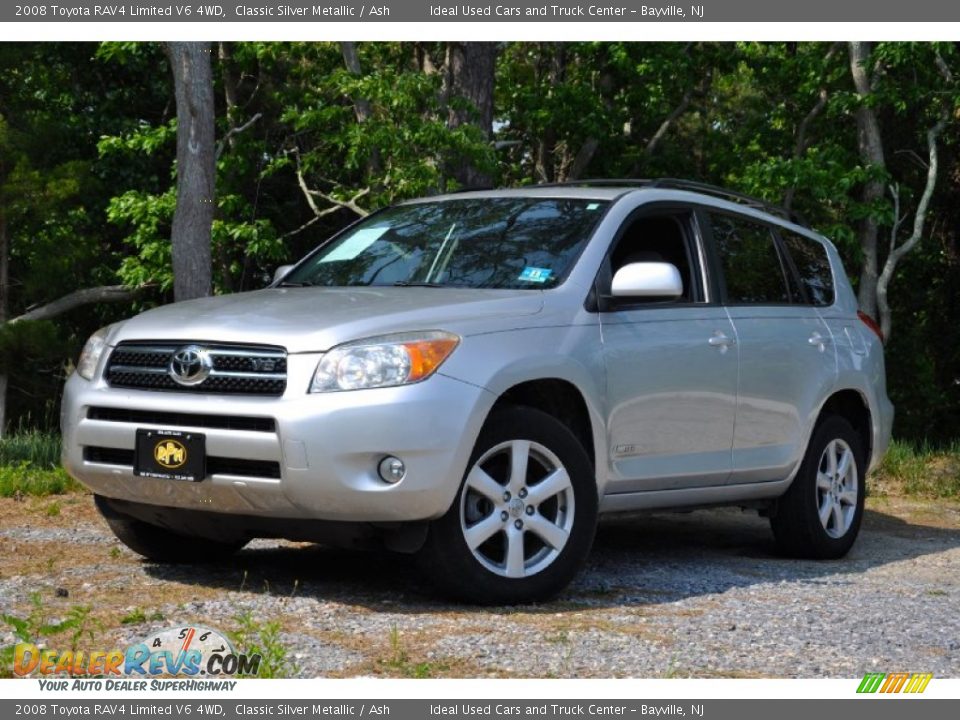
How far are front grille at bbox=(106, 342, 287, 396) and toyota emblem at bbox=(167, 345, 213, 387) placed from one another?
1cm

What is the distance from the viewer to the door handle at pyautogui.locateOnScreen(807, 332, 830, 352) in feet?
28.5

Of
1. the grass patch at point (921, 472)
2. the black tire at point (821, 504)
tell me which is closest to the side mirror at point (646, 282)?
the black tire at point (821, 504)

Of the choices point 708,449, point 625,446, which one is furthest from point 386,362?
point 708,449

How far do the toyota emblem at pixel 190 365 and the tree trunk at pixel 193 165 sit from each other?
31.8ft

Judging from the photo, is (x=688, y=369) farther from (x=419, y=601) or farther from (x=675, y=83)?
(x=675, y=83)

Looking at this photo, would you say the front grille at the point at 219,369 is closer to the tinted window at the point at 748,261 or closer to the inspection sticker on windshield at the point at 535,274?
the inspection sticker on windshield at the point at 535,274

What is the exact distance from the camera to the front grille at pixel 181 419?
6.30 m

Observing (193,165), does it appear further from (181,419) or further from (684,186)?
(181,419)

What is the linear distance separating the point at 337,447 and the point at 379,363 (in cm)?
38

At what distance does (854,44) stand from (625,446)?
15703 mm

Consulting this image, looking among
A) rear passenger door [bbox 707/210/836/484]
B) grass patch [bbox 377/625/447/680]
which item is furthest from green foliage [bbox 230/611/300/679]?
rear passenger door [bbox 707/210/836/484]

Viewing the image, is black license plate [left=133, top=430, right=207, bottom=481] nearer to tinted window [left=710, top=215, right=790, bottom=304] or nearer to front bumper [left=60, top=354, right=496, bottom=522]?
front bumper [left=60, top=354, right=496, bottom=522]

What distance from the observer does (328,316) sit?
21.5 feet

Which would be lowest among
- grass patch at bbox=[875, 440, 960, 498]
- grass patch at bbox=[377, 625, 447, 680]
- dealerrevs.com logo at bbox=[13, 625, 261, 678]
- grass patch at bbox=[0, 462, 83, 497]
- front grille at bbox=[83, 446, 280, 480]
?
grass patch at bbox=[875, 440, 960, 498]
